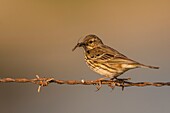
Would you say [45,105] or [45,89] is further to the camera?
[45,89]

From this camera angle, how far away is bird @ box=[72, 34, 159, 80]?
8047 mm

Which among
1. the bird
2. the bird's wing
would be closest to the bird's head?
the bird

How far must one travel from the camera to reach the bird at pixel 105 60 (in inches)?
317

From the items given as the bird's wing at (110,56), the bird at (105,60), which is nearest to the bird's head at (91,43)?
the bird at (105,60)

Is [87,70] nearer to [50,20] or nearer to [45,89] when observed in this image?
[45,89]

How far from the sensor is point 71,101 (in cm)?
1168

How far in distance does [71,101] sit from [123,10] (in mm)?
5620

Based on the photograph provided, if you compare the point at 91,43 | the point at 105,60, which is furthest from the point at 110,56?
the point at 91,43

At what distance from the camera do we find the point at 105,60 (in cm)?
845

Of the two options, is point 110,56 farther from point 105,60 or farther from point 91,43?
point 91,43

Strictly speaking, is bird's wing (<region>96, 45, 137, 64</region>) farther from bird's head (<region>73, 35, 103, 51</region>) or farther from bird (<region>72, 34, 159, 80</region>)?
bird's head (<region>73, 35, 103, 51</region>)

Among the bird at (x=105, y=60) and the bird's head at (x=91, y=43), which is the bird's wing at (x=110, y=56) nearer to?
the bird at (x=105, y=60)

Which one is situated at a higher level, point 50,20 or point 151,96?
point 50,20

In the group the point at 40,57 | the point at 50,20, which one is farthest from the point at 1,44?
the point at 50,20
